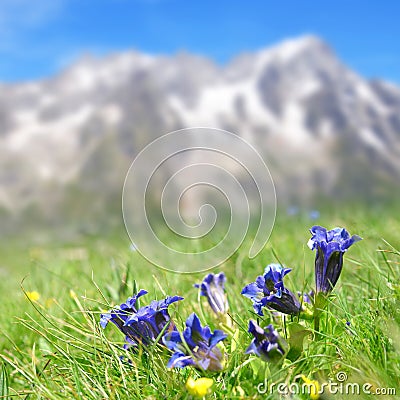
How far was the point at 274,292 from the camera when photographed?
175cm

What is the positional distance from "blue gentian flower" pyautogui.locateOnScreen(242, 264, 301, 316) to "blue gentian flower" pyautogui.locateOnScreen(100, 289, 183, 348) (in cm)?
27

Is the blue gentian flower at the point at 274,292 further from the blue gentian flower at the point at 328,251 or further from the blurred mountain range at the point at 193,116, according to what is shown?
the blurred mountain range at the point at 193,116

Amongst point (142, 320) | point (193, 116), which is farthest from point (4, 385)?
point (193, 116)

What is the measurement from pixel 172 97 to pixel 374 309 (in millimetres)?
71836

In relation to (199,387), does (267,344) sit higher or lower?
higher

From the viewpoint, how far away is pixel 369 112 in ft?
259

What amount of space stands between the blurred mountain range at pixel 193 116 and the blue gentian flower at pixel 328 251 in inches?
2554

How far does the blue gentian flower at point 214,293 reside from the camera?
2.17 metres

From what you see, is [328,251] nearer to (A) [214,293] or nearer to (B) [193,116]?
(A) [214,293]

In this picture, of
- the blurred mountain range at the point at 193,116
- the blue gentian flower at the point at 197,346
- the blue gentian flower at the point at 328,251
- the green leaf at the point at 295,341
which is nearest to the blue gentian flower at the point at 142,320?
the blue gentian flower at the point at 197,346

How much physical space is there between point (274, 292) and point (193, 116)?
224 feet

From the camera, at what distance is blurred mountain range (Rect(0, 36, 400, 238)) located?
69.6 metres

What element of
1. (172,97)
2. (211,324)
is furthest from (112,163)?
(211,324)

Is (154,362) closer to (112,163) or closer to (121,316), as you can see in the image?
(121,316)
